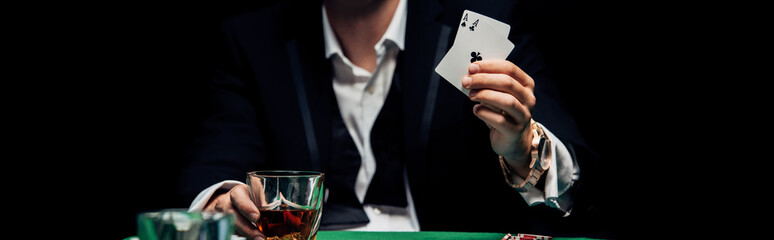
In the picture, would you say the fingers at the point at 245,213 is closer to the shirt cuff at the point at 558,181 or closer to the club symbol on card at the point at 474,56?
the club symbol on card at the point at 474,56

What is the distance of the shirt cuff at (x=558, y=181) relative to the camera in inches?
65.3

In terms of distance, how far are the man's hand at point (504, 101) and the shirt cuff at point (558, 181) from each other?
97 mm

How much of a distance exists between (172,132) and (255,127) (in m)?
0.98

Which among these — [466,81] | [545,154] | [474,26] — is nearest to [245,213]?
[466,81]

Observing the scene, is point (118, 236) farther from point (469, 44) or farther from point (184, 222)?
point (184, 222)

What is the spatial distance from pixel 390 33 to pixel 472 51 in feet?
2.10

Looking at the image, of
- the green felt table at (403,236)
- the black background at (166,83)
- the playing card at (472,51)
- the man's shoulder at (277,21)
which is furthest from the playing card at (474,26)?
the black background at (166,83)

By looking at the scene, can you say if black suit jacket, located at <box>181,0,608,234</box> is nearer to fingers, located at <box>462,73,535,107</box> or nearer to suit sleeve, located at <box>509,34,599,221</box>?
suit sleeve, located at <box>509,34,599,221</box>

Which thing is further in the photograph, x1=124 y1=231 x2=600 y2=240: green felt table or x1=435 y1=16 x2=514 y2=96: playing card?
x1=435 y1=16 x2=514 y2=96: playing card

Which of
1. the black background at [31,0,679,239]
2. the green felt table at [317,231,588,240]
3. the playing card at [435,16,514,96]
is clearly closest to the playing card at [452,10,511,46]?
the playing card at [435,16,514,96]

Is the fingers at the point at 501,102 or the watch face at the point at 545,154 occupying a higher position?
the fingers at the point at 501,102

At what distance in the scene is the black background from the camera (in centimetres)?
261

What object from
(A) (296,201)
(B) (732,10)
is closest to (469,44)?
(A) (296,201)

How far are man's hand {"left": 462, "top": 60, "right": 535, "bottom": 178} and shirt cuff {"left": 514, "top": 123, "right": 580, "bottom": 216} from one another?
0.32 ft
